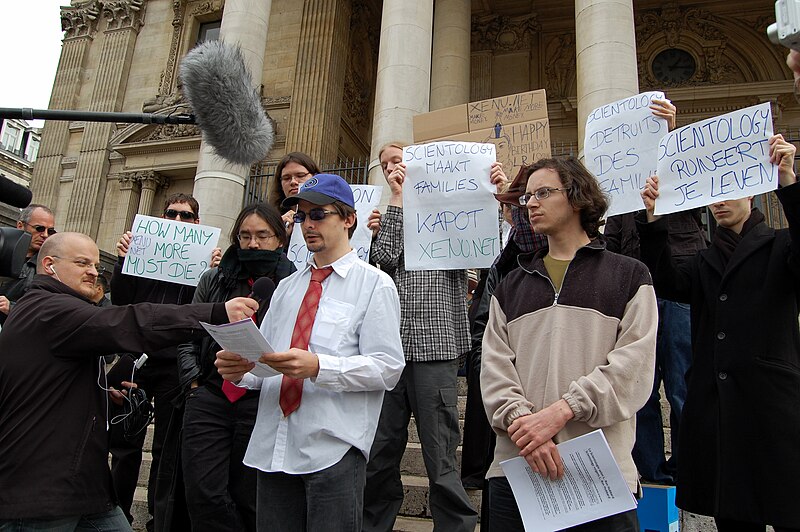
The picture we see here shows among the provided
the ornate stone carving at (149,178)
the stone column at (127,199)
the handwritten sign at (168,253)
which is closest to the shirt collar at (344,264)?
the handwritten sign at (168,253)

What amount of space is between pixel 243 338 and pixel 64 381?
1.20 metres

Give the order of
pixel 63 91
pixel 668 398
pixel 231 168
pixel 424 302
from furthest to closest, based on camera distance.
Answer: pixel 63 91
pixel 231 168
pixel 668 398
pixel 424 302

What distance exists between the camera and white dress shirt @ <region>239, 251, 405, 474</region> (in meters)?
2.49

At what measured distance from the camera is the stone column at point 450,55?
1539cm

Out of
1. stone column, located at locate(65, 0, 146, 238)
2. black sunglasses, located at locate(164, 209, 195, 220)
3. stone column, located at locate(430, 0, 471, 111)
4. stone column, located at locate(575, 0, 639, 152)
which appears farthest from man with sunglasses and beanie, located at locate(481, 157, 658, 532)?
stone column, located at locate(65, 0, 146, 238)

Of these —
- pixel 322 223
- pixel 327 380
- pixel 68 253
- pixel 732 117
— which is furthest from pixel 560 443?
pixel 68 253

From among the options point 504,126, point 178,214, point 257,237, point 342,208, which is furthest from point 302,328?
point 504,126

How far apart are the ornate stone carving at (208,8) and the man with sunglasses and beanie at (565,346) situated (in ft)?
67.2

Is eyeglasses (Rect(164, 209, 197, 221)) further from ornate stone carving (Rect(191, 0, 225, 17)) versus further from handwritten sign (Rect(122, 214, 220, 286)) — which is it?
ornate stone carving (Rect(191, 0, 225, 17))

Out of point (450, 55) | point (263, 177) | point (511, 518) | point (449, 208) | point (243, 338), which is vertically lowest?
point (511, 518)

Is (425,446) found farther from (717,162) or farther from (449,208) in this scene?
(717,162)

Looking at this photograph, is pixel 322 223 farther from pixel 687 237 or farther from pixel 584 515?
pixel 687 237

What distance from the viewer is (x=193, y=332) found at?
2920mm

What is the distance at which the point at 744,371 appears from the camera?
2867mm
